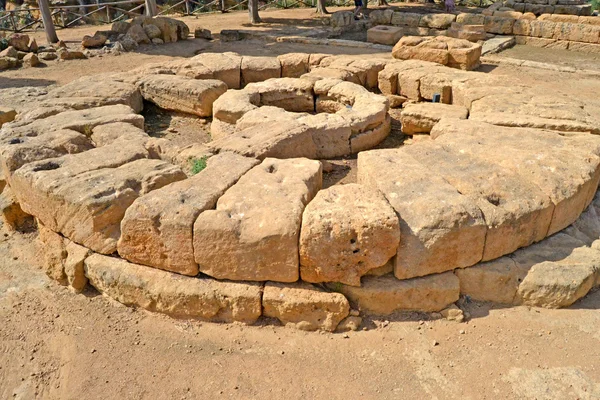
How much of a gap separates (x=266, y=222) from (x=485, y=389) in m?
2.05

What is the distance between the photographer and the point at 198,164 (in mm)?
5281

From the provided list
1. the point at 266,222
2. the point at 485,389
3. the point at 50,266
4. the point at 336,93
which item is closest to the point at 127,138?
the point at 50,266

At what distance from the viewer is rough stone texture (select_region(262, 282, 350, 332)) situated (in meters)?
4.04

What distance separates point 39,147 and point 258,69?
4432 millimetres

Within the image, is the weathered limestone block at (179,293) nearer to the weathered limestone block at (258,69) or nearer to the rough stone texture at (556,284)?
the rough stone texture at (556,284)

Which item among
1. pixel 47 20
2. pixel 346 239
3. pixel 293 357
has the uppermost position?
pixel 47 20

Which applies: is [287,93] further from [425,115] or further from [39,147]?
[39,147]

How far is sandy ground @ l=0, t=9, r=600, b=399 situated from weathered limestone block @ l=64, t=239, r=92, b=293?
0.39 feet

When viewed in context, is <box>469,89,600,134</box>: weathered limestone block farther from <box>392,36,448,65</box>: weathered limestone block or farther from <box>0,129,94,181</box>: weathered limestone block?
<box>0,129,94,181</box>: weathered limestone block

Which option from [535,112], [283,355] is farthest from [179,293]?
[535,112]

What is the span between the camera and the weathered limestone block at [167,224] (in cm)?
407

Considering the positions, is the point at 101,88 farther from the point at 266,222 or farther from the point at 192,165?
the point at 266,222

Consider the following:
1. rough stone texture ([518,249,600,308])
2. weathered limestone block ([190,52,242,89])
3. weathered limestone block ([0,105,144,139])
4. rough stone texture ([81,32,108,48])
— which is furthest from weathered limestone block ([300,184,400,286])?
rough stone texture ([81,32,108,48])

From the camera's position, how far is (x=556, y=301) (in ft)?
13.8
